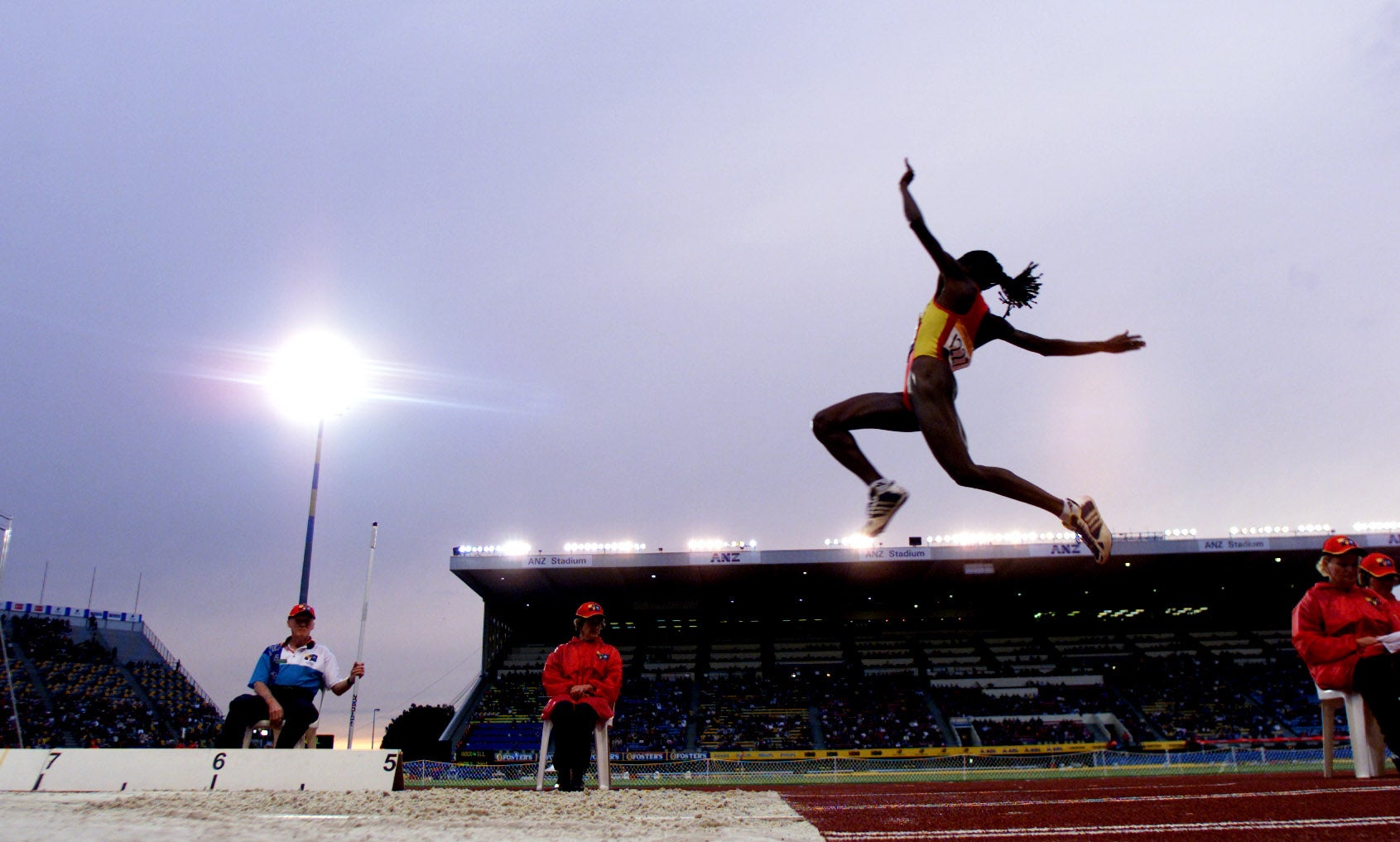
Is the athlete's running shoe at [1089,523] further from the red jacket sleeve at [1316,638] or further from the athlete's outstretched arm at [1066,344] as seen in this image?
the red jacket sleeve at [1316,638]

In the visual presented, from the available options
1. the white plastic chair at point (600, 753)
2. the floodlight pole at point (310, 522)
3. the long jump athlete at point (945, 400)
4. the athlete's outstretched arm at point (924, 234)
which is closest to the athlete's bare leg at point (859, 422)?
the long jump athlete at point (945, 400)

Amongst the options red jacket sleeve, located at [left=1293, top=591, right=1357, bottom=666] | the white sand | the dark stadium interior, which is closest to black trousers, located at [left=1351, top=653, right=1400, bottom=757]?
red jacket sleeve, located at [left=1293, top=591, right=1357, bottom=666]

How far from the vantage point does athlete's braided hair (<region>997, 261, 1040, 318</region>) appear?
193 inches

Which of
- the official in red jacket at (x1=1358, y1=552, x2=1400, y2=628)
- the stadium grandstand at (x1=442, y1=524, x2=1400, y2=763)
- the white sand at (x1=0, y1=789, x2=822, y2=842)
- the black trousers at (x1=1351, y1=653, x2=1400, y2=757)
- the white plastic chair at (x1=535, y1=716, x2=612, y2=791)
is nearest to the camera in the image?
the white sand at (x1=0, y1=789, x2=822, y2=842)

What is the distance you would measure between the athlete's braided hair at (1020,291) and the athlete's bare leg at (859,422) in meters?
0.89

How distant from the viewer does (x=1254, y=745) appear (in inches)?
1008

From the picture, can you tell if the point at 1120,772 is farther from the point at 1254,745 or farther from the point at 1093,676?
the point at 1093,676

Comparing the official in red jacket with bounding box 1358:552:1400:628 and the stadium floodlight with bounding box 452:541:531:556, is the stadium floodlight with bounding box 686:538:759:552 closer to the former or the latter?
the stadium floodlight with bounding box 452:541:531:556

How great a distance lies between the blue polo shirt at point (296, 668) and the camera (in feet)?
20.7

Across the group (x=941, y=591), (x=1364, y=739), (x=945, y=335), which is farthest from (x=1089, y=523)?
(x=941, y=591)

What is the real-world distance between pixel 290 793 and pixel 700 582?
95.6ft

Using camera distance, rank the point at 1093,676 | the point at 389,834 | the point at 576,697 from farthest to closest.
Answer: the point at 1093,676 < the point at 576,697 < the point at 389,834

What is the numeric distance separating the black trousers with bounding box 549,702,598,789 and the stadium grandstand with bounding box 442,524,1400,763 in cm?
1940

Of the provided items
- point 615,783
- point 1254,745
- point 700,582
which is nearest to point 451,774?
point 615,783
